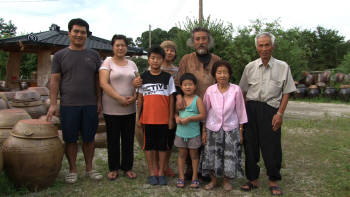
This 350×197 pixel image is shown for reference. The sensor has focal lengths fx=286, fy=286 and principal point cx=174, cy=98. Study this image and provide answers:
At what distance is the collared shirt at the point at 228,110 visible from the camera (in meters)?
3.17

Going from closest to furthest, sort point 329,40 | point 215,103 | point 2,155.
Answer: point 2,155 → point 215,103 → point 329,40

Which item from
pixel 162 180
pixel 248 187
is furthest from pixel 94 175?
pixel 248 187

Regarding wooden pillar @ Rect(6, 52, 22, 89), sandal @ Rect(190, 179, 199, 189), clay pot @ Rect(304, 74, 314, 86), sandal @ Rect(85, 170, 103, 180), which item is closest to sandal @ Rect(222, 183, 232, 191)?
sandal @ Rect(190, 179, 199, 189)

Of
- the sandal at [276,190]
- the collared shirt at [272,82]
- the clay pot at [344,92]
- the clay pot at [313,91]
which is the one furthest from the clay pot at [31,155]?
the clay pot at [313,91]

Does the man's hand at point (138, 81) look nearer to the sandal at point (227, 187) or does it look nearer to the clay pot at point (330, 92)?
the sandal at point (227, 187)

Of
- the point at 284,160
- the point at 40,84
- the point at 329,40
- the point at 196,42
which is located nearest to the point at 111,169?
the point at 196,42

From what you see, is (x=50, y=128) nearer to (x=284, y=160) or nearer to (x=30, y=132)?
(x=30, y=132)

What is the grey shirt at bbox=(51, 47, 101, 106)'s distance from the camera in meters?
3.29

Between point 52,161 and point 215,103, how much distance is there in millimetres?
1921

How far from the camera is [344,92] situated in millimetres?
15227

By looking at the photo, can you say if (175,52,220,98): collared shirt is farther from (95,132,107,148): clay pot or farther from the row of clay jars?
(95,132,107,148): clay pot

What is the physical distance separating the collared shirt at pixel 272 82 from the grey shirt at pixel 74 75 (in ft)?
6.34

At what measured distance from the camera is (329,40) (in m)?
31.5

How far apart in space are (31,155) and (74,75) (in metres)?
0.98
